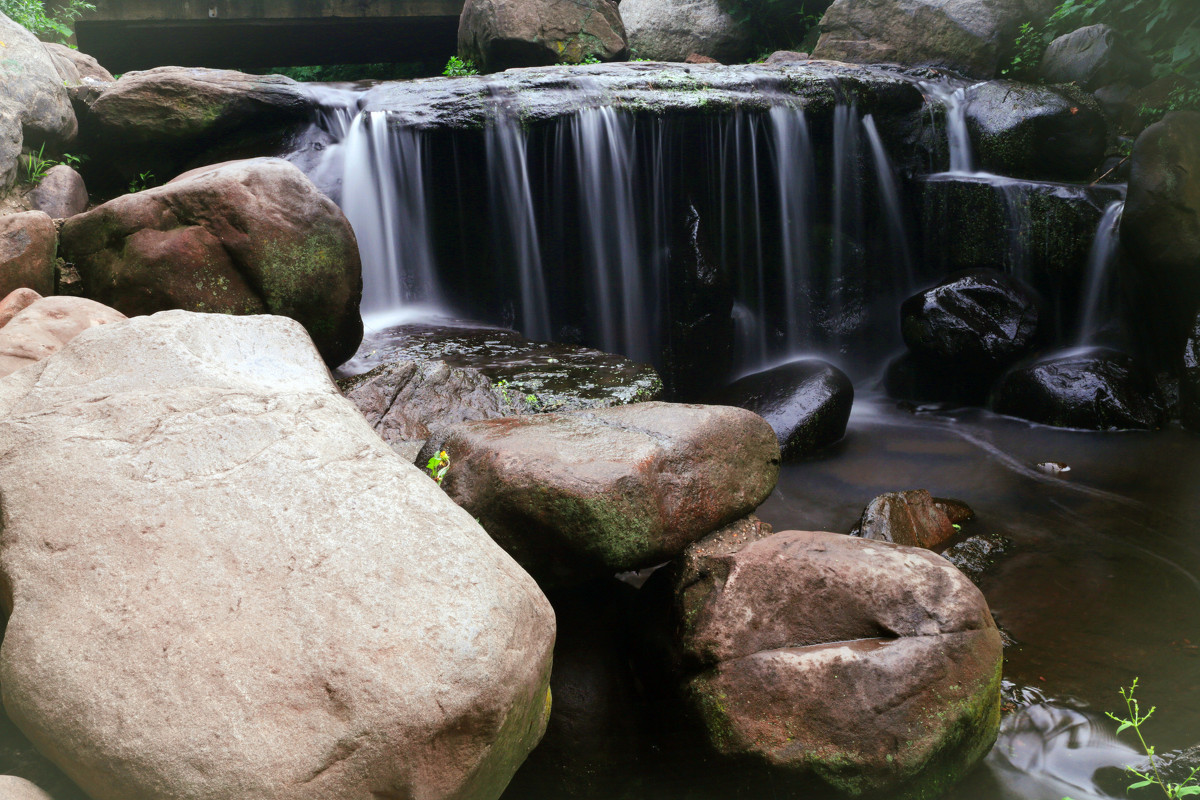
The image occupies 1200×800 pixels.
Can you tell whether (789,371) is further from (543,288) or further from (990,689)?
(990,689)

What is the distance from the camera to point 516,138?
276 inches

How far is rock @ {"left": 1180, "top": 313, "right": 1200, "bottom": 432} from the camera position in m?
6.05

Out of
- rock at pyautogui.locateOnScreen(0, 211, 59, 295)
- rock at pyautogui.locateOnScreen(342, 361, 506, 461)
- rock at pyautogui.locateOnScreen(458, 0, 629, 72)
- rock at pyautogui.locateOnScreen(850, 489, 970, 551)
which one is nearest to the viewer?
rock at pyautogui.locateOnScreen(0, 211, 59, 295)

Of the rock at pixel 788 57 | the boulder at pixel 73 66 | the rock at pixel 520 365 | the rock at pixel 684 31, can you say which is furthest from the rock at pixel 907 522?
the rock at pixel 684 31

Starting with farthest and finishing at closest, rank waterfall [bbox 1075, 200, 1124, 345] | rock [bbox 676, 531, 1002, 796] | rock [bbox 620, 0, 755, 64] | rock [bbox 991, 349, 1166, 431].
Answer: rock [bbox 620, 0, 755, 64]
waterfall [bbox 1075, 200, 1124, 345]
rock [bbox 991, 349, 1166, 431]
rock [bbox 676, 531, 1002, 796]

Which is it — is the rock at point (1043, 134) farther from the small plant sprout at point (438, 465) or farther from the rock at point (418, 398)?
the small plant sprout at point (438, 465)

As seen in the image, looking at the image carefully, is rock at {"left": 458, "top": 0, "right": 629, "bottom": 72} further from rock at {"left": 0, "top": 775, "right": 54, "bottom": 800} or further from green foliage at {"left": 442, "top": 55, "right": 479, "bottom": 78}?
rock at {"left": 0, "top": 775, "right": 54, "bottom": 800}

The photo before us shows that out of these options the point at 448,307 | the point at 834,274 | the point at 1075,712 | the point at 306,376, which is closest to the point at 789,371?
the point at 834,274

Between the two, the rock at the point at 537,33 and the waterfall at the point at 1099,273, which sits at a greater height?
the rock at the point at 537,33

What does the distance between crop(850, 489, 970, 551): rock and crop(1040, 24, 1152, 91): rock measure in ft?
19.6

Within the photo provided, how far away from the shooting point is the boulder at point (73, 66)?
6.50 metres

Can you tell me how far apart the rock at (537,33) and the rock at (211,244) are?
662 cm

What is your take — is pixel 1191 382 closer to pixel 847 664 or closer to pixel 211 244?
pixel 847 664

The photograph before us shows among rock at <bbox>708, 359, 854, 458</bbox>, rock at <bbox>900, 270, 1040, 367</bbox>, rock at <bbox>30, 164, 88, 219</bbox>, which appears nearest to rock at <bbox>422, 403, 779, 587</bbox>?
rock at <bbox>708, 359, 854, 458</bbox>
